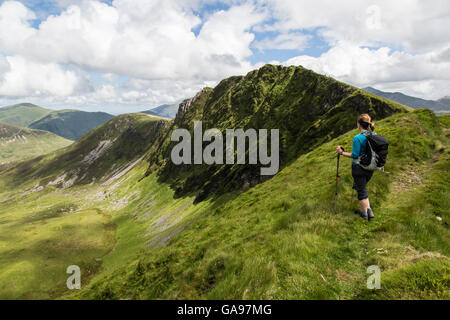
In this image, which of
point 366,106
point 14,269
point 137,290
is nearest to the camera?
point 137,290

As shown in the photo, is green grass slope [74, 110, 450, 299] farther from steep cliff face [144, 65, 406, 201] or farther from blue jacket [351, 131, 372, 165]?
steep cliff face [144, 65, 406, 201]

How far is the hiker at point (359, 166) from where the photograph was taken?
10.6m

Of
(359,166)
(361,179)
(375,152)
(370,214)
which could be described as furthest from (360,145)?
(370,214)

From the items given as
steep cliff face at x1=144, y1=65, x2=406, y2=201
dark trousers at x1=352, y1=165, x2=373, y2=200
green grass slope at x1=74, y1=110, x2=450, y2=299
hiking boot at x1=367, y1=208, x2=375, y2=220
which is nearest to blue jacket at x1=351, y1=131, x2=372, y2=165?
dark trousers at x1=352, y1=165, x2=373, y2=200

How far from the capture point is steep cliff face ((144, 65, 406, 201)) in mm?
64875

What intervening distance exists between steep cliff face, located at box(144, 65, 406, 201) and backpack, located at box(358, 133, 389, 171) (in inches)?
2235

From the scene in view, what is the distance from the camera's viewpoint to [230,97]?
175375mm

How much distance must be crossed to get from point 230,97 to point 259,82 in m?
28.8

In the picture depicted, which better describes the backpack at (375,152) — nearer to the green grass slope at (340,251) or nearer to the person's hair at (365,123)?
the person's hair at (365,123)

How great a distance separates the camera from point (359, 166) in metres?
11.0
